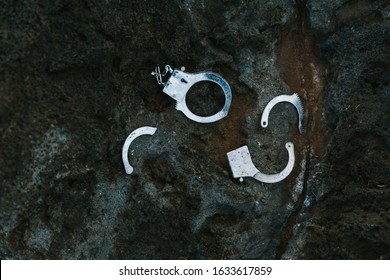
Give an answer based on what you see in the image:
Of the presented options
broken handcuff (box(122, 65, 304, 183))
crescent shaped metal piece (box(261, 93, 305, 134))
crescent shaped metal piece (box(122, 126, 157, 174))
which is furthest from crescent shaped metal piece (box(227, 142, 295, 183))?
crescent shaped metal piece (box(122, 126, 157, 174))

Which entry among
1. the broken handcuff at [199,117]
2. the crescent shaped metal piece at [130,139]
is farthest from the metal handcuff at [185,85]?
the crescent shaped metal piece at [130,139]

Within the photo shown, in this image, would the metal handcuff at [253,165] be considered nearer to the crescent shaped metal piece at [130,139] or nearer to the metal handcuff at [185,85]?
the metal handcuff at [185,85]

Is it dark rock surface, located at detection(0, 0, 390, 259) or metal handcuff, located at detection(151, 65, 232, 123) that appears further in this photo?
metal handcuff, located at detection(151, 65, 232, 123)

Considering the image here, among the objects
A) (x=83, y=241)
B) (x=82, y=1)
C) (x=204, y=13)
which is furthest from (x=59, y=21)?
(x=83, y=241)

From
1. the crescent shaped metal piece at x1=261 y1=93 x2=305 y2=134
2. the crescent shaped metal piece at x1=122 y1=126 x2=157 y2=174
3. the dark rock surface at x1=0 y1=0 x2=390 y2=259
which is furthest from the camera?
the crescent shaped metal piece at x1=261 y1=93 x2=305 y2=134

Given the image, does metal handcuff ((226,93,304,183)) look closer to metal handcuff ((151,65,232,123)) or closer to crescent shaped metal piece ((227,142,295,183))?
crescent shaped metal piece ((227,142,295,183))

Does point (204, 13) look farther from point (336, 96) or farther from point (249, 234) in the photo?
point (249, 234)

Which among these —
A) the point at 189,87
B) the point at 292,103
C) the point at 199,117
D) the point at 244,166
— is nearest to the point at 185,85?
the point at 189,87
